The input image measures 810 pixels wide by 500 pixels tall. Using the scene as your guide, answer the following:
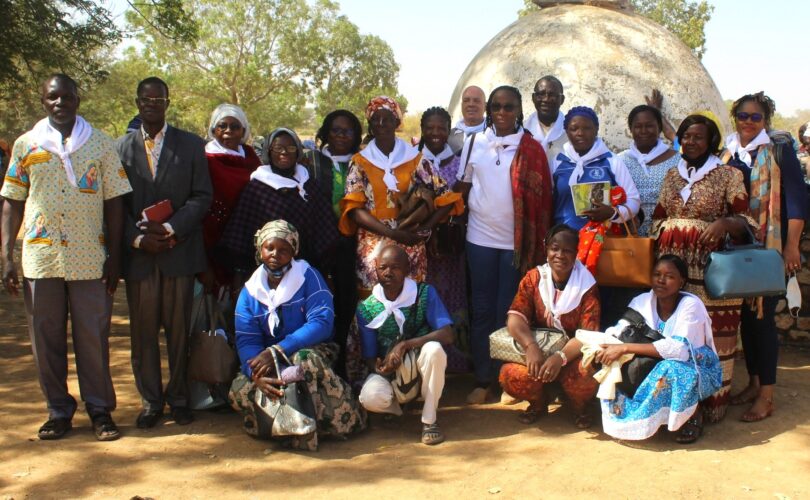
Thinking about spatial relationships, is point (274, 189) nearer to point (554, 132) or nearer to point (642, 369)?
point (554, 132)

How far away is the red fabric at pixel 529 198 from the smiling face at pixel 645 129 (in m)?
0.66

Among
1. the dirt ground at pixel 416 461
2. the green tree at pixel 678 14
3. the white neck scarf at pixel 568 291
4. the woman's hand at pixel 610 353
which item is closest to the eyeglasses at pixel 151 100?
the dirt ground at pixel 416 461

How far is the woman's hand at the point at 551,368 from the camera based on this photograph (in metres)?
4.06

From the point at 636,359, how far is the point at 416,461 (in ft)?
4.32

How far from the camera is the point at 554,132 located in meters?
5.00

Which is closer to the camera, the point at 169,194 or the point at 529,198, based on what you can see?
the point at 169,194

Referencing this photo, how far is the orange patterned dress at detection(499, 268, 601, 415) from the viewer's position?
414 cm

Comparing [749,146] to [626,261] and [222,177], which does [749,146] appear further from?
[222,177]

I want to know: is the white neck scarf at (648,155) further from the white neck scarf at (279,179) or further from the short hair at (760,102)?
the white neck scarf at (279,179)

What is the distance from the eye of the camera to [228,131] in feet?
14.8

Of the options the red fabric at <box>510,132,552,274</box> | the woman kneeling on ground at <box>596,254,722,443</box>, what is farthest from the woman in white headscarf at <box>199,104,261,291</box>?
the woman kneeling on ground at <box>596,254,722,443</box>

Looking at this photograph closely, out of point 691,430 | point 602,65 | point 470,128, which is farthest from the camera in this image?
point 602,65

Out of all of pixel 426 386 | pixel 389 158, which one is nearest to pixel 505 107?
pixel 389 158

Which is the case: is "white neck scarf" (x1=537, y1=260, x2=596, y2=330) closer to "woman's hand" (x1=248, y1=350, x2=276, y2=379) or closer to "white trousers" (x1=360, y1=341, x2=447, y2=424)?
"white trousers" (x1=360, y1=341, x2=447, y2=424)
